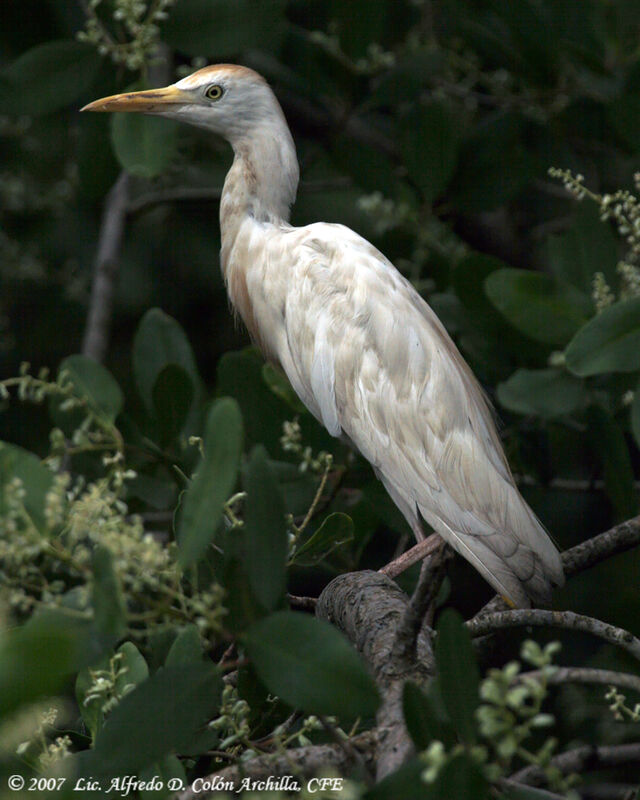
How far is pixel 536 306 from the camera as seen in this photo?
8.89ft

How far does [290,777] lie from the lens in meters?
1.62

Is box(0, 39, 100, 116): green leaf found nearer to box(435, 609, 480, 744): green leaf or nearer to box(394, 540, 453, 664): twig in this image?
box(394, 540, 453, 664): twig

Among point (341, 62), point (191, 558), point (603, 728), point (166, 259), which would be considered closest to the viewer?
point (191, 558)

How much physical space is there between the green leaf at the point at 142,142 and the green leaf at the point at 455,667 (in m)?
1.91

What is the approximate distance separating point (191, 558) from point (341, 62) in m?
2.47

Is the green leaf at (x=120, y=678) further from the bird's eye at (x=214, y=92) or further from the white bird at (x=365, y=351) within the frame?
the bird's eye at (x=214, y=92)

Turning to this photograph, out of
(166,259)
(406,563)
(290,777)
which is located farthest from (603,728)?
(166,259)

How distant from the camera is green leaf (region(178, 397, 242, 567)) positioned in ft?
4.11

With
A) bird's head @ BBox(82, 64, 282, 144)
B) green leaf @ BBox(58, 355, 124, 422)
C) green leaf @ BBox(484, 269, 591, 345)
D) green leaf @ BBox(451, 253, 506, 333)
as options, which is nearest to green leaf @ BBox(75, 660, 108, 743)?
green leaf @ BBox(58, 355, 124, 422)

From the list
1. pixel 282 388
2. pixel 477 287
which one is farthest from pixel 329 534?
pixel 477 287

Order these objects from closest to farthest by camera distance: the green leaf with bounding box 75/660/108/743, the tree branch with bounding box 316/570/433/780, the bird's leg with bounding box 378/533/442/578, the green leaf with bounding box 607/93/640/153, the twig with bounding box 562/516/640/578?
the tree branch with bounding box 316/570/433/780 → the green leaf with bounding box 75/660/108/743 → the twig with bounding box 562/516/640/578 → the bird's leg with bounding box 378/533/442/578 → the green leaf with bounding box 607/93/640/153

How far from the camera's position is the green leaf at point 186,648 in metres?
1.67

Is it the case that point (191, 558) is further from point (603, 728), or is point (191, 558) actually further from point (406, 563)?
point (603, 728)

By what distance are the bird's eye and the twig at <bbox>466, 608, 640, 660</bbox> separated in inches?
78.0
